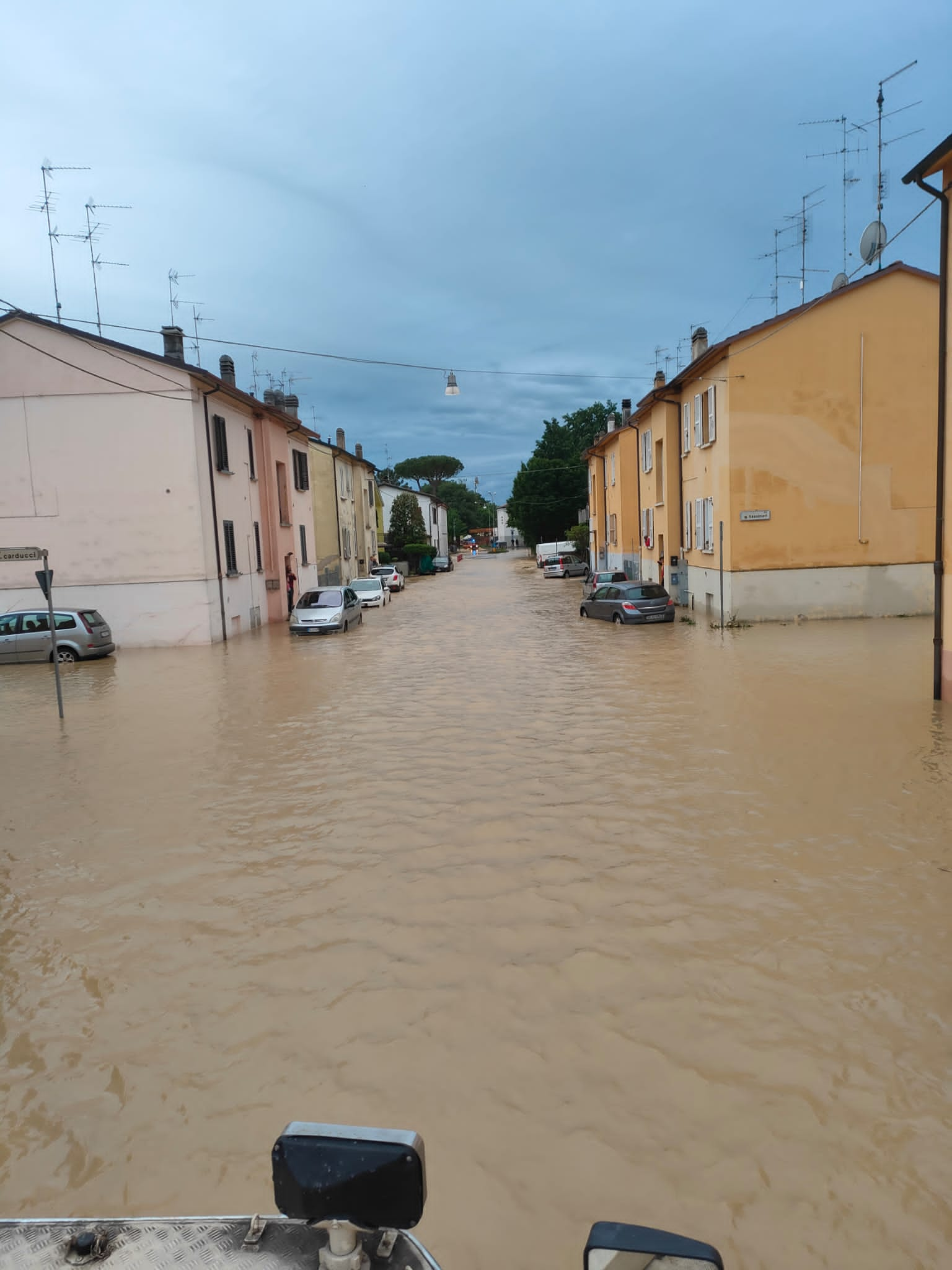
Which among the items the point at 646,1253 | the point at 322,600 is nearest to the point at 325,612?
the point at 322,600

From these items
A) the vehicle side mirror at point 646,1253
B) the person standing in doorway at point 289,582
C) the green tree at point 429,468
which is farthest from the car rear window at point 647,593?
the green tree at point 429,468

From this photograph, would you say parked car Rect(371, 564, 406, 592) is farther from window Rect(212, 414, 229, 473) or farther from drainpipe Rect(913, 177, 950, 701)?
drainpipe Rect(913, 177, 950, 701)

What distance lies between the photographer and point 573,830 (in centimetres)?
815

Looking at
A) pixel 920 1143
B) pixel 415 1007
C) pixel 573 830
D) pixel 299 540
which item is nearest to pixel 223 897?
pixel 415 1007

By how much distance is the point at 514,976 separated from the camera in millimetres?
5535

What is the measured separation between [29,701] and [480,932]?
13.8 meters

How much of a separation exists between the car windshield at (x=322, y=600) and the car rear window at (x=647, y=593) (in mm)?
9197

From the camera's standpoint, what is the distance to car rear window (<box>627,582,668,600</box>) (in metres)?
25.8

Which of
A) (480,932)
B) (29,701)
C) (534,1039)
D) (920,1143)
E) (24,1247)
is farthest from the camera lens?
(29,701)

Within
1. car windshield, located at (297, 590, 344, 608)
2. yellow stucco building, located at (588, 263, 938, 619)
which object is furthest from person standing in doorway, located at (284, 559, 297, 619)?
yellow stucco building, located at (588, 263, 938, 619)

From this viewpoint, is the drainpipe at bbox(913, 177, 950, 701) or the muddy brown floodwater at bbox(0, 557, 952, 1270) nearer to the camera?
the muddy brown floodwater at bbox(0, 557, 952, 1270)

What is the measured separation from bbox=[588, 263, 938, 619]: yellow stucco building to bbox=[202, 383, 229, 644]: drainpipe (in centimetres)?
1393

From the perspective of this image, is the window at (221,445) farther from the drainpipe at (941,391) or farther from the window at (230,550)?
the drainpipe at (941,391)

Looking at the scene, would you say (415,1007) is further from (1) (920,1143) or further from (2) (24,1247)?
(2) (24,1247)
